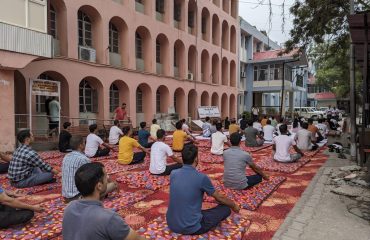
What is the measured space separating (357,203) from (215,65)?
24.1 metres

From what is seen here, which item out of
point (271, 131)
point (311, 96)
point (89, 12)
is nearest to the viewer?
point (271, 131)

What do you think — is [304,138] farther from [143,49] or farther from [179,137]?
[143,49]

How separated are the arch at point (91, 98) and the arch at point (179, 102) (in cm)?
801

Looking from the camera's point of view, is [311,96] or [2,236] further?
[311,96]

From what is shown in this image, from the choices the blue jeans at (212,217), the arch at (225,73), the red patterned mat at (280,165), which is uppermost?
the arch at (225,73)

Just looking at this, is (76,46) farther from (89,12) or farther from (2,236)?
(2,236)

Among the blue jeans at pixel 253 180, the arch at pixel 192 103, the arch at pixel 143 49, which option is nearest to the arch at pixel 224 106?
the arch at pixel 192 103

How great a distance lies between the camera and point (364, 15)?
6.55 m

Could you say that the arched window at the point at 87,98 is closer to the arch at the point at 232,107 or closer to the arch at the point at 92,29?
the arch at the point at 92,29

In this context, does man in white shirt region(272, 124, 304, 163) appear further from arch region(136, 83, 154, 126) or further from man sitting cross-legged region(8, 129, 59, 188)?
arch region(136, 83, 154, 126)

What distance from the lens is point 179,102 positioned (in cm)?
2444

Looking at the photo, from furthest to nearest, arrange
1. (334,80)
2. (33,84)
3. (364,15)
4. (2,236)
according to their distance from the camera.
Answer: (334,80), (33,84), (364,15), (2,236)

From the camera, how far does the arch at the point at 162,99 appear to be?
22.2 m

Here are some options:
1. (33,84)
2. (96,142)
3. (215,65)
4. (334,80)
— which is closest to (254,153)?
(96,142)
